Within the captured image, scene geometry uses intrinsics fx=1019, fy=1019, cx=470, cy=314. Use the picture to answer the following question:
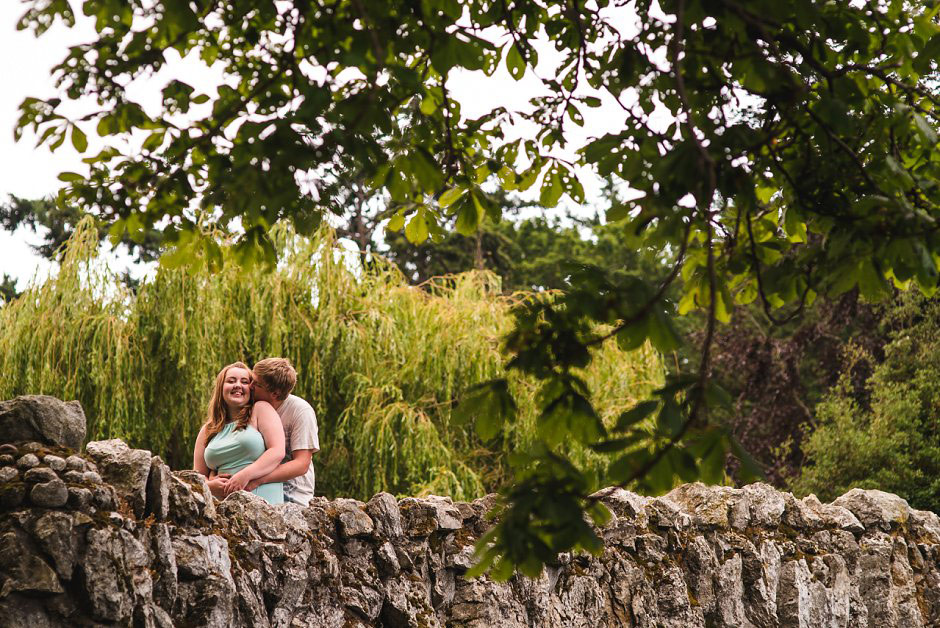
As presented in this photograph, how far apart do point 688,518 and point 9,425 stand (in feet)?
14.6

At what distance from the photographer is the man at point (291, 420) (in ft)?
18.2

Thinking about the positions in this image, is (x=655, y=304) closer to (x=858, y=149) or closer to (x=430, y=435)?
(x=858, y=149)

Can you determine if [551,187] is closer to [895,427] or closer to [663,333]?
[663,333]

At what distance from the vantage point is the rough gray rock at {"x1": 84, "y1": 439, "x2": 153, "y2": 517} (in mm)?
4016

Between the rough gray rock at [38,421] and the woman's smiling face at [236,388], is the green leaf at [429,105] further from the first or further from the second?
the woman's smiling face at [236,388]

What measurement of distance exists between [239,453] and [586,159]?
108 inches

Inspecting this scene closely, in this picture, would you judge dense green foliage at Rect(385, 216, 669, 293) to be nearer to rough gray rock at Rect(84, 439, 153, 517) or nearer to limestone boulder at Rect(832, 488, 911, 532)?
limestone boulder at Rect(832, 488, 911, 532)

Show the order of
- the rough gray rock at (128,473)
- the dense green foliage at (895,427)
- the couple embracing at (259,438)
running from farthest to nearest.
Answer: the dense green foliage at (895,427) < the couple embracing at (259,438) < the rough gray rock at (128,473)

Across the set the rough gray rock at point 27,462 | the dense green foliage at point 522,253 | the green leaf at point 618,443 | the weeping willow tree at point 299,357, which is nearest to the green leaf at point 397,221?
the rough gray rock at point 27,462

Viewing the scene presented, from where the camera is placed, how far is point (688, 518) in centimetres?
678

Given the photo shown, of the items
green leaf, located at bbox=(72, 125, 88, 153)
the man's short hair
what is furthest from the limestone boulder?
green leaf, located at bbox=(72, 125, 88, 153)

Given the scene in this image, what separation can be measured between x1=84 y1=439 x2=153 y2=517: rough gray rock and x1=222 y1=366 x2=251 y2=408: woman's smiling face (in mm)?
1394

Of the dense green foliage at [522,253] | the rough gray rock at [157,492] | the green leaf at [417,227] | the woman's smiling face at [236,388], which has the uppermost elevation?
the dense green foliage at [522,253]

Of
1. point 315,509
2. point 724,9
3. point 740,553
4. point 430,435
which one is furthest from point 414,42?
point 430,435
